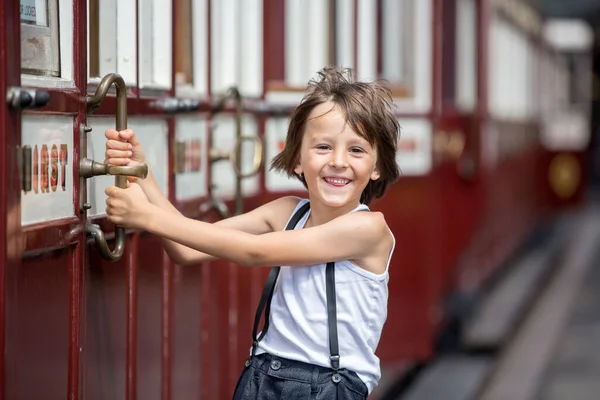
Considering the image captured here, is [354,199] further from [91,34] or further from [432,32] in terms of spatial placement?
[432,32]

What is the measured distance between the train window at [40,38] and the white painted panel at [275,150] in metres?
2.05

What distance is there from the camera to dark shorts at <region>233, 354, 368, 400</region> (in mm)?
2525

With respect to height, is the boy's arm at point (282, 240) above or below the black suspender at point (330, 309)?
above

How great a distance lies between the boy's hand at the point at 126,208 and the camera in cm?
243

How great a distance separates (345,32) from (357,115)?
307 centimetres

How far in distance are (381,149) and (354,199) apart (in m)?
0.11

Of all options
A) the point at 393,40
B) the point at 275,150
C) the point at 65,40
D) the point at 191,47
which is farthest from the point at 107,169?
the point at 393,40

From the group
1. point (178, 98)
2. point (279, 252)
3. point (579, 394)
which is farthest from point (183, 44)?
point (579, 394)

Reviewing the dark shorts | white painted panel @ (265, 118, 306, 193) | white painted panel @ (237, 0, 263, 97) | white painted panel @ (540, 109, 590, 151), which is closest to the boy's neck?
the dark shorts

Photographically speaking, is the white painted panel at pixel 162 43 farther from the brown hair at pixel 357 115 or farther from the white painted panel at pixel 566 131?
the white painted panel at pixel 566 131

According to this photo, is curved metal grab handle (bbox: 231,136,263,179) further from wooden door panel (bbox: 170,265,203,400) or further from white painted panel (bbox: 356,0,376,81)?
white painted panel (bbox: 356,0,376,81)

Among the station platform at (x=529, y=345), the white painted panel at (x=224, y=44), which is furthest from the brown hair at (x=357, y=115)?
the station platform at (x=529, y=345)

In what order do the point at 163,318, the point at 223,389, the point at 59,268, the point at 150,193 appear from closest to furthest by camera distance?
the point at 59,268
the point at 150,193
the point at 163,318
the point at 223,389

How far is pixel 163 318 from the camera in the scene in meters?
3.32
